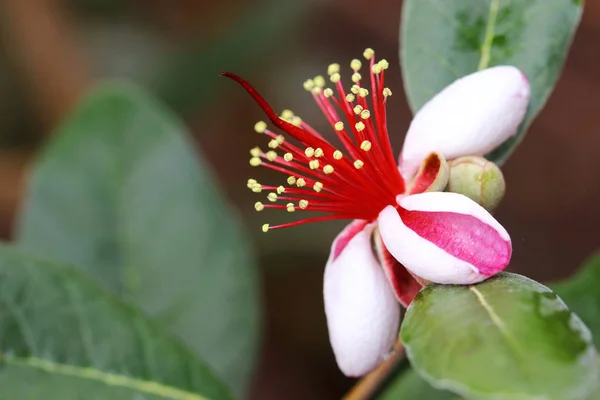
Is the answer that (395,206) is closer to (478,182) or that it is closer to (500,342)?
(478,182)

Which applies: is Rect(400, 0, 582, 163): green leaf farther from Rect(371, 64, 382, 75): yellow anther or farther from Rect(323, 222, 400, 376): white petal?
Rect(323, 222, 400, 376): white petal

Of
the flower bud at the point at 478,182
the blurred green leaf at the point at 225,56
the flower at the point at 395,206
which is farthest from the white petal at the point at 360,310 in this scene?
the blurred green leaf at the point at 225,56

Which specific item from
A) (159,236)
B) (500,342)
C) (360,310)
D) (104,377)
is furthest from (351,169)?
(159,236)

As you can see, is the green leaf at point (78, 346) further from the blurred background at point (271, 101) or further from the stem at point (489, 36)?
the blurred background at point (271, 101)

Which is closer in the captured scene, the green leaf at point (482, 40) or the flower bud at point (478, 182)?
the flower bud at point (478, 182)

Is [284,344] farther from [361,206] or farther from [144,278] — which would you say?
[361,206]

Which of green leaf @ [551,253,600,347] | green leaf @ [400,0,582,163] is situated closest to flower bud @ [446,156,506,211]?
green leaf @ [400,0,582,163]

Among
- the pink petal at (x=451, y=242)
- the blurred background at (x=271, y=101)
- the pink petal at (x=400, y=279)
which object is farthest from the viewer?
the blurred background at (x=271, y=101)
